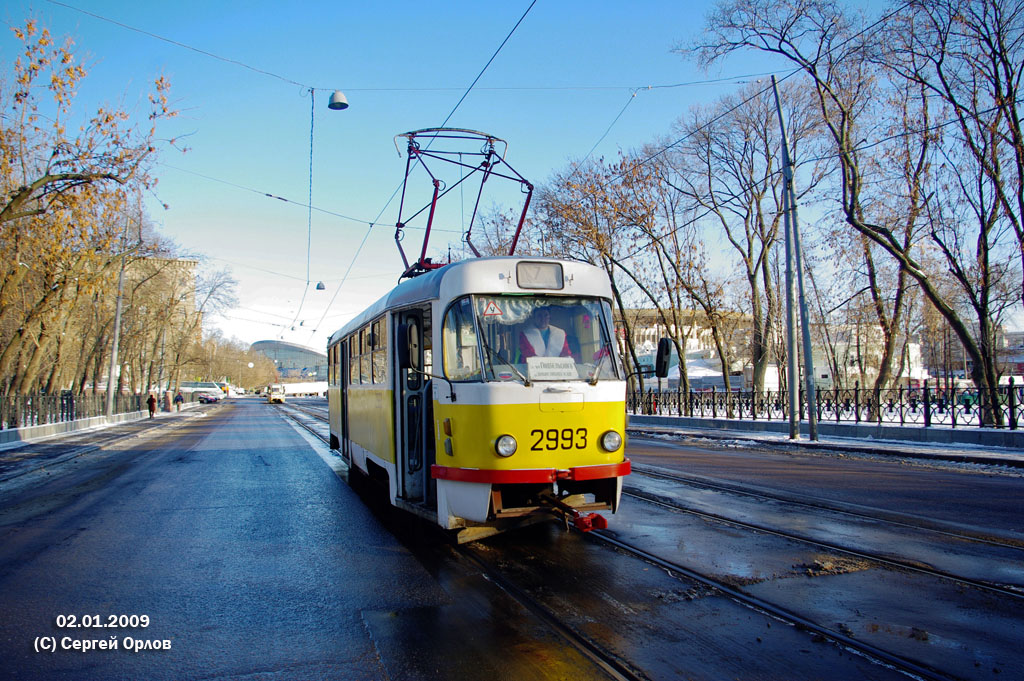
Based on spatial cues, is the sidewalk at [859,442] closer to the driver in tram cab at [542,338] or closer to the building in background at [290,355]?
the driver in tram cab at [542,338]

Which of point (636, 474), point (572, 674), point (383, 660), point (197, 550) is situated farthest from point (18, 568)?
point (636, 474)

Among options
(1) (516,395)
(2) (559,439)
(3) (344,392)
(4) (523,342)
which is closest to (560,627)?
(2) (559,439)

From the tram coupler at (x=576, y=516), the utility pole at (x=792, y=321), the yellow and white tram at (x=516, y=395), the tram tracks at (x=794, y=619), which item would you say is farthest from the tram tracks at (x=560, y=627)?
the utility pole at (x=792, y=321)

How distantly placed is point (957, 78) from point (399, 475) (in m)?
21.5

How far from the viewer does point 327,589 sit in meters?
5.55

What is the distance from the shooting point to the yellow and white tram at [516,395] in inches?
232

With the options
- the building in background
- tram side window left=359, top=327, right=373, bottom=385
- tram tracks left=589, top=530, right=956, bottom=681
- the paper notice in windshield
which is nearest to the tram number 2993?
the paper notice in windshield

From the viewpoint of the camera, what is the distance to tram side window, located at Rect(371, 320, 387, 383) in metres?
7.97

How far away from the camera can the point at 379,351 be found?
835cm

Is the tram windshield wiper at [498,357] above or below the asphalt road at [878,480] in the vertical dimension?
above

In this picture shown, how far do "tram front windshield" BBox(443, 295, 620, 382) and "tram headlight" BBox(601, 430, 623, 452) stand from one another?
530mm

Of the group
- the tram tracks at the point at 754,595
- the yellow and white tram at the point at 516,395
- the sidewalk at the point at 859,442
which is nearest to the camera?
the tram tracks at the point at 754,595

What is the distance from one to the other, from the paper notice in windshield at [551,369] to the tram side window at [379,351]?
239 centimetres

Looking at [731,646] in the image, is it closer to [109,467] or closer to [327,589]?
[327,589]
